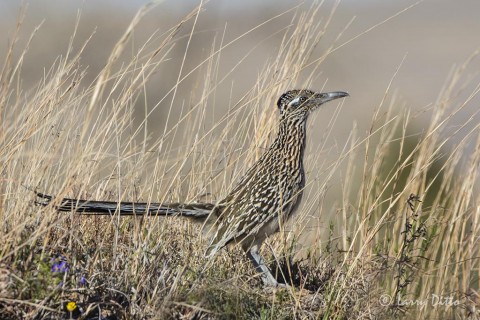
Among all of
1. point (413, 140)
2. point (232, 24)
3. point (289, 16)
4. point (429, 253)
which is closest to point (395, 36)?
point (232, 24)

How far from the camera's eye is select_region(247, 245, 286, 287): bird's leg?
480cm

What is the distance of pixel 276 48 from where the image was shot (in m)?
7.96

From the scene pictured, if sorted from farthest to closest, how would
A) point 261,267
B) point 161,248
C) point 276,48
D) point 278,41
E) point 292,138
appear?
point 278,41, point 276,48, point 292,138, point 261,267, point 161,248

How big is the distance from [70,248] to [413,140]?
17.5 feet

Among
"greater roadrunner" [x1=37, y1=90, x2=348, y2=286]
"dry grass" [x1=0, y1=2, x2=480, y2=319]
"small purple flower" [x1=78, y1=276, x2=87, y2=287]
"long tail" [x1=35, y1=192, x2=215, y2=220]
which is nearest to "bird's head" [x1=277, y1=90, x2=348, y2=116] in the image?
"greater roadrunner" [x1=37, y1=90, x2=348, y2=286]

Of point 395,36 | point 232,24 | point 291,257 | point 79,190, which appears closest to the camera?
point 79,190

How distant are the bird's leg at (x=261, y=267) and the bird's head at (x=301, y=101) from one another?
931 mm

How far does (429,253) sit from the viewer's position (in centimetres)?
545

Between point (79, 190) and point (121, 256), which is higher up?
point (79, 190)

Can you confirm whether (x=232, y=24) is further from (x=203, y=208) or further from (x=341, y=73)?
(x=203, y=208)

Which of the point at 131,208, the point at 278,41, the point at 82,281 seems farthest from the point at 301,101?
the point at 278,41

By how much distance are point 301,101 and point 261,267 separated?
1206 millimetres

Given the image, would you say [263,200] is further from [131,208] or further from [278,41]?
A: [278,41]

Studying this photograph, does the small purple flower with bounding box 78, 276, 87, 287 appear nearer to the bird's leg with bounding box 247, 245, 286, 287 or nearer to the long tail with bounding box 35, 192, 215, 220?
the long tail with bounding box 35, 192, 215, 220
